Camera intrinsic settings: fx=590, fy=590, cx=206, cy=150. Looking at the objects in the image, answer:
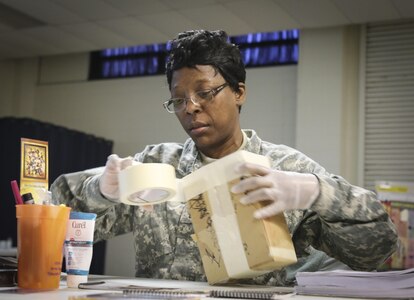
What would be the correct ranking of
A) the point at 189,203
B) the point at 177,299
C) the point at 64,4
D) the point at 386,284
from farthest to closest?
the point at 64,4 < the point at 189,203 < the point at 386,284 < the point at 177,299

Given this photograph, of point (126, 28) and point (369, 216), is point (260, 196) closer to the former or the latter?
point (369, 216)

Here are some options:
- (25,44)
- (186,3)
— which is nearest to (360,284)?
(186,3)

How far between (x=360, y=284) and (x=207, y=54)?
0.82 meters

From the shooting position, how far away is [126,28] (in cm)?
531

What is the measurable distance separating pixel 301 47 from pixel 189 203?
13.9 ft

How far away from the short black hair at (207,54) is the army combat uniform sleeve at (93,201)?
0.40 meters

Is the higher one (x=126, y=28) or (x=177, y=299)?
(x=126, y=28)

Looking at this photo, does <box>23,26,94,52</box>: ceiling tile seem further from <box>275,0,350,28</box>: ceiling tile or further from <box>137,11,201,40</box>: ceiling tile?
<box>275,0,350,28</box>: ceiling tile

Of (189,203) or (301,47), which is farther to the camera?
(301,47)

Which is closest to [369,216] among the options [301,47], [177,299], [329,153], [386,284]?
[386,284]

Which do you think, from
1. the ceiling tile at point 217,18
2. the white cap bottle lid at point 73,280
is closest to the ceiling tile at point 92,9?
the ceiling tile at point 217,18

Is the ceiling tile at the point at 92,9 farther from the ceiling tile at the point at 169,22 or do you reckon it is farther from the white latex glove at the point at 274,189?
the white latex glove at the point at 274,189

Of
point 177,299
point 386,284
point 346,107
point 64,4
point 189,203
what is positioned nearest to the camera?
point 177,299

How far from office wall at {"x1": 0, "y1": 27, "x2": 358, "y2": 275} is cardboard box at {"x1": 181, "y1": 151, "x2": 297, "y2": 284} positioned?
3837mm
